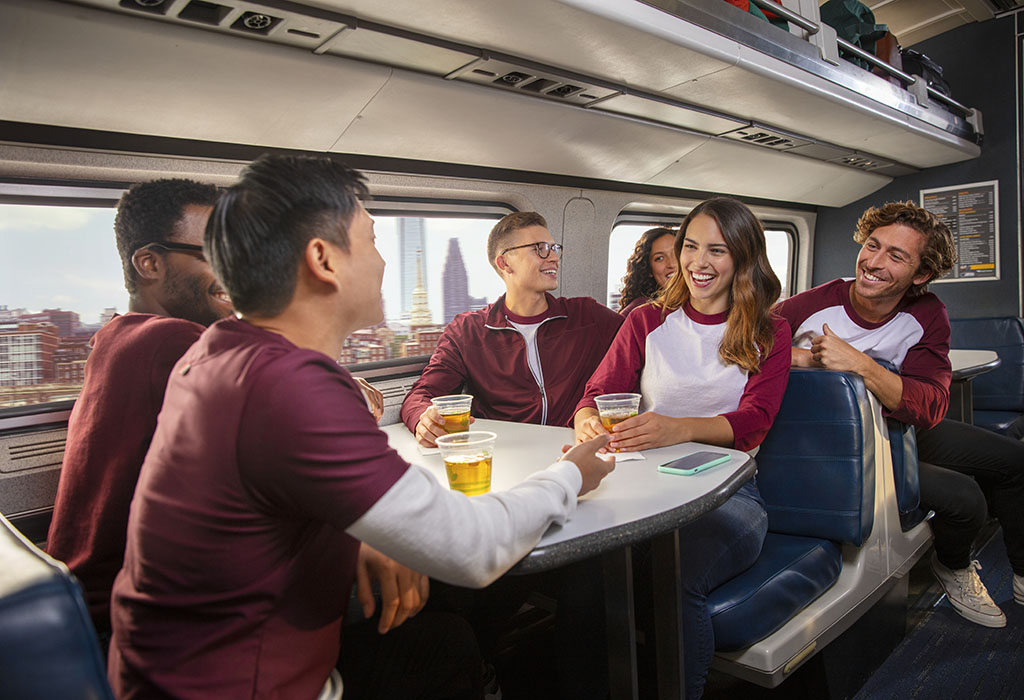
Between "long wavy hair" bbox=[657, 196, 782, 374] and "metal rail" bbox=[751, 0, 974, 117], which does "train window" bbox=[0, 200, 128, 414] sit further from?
"metal rail" bbox=[751, 0, 974, 117]

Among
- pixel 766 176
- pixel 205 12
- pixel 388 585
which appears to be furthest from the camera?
pixel 766 176

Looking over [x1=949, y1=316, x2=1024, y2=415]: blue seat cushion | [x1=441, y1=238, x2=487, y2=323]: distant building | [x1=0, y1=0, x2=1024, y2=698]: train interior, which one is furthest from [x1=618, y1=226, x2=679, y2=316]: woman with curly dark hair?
[x1=949, y1=316, x2=1024, y2=415]: blue seat cushion

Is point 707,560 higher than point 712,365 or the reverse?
the reverse

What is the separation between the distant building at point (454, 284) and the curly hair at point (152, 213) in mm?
1525

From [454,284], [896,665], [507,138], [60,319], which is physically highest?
[507,138]

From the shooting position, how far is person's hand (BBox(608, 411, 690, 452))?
5.91 ft

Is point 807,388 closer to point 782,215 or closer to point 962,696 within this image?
point 962,696

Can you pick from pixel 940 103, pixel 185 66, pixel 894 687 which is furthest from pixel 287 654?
pixel 940 103

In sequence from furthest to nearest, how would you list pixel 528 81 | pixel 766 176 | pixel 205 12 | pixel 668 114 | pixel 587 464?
pixel 766 176, pixel 668 114, pixel 528 81, pixel 205 12, pixel 587 464

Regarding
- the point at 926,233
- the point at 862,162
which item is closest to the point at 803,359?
the point at 926,233

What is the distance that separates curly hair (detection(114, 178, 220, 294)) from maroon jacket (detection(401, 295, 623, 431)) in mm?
1165

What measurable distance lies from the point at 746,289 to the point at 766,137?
6.76 ft

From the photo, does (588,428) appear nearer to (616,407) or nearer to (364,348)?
(616,407)

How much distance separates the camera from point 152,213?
75.1 inches
